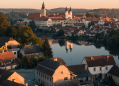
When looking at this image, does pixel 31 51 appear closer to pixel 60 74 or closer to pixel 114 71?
pixel 114 71

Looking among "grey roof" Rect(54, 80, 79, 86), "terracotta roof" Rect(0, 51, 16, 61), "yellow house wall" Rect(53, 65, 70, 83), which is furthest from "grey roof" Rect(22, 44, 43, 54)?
"grey roof" Rect(54, 80, 79, 86)

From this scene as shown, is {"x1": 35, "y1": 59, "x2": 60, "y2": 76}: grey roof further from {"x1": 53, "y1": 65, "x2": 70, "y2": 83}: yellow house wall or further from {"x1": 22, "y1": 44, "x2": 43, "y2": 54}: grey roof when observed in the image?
{"x1": 22, "y1": 44, "x2": 43, "y2": 54}: grey roof

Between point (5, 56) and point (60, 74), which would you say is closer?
point (60, 74)

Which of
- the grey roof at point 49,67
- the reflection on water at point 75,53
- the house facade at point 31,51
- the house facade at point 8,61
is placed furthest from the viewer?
the reflection on water at point 75,53

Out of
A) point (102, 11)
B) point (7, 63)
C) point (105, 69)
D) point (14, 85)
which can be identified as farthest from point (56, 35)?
point (102, 11)

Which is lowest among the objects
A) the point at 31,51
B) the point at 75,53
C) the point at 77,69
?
the point at 75,53

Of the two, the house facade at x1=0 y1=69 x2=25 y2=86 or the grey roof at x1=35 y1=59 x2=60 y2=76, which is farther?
the grey roof at x1=35 y1=59 x2=60 y2=76

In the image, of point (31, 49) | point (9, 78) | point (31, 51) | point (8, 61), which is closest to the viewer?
point (9, 78)

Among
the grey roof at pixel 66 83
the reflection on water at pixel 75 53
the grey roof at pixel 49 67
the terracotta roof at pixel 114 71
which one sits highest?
the grey roof at pixel 49 67

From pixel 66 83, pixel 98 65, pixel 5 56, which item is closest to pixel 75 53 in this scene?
pixel 5 56

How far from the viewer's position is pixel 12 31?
94.7 feet

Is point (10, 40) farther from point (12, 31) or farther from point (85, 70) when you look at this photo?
point (85, 70)

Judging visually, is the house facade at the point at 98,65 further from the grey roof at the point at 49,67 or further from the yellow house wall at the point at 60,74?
the grey roof at the point at 49,67

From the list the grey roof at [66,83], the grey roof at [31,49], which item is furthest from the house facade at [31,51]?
the grey roof at [66,83]
